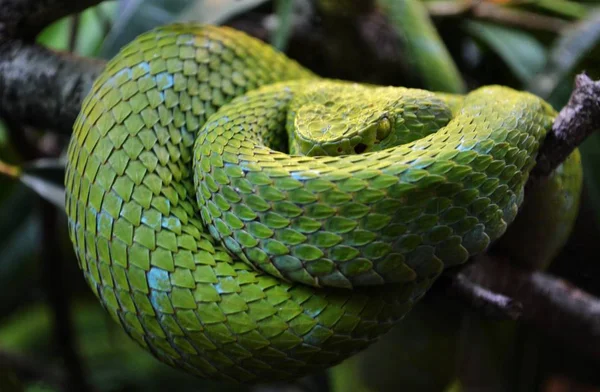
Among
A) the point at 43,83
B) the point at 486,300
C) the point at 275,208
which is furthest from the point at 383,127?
the point at 43,83

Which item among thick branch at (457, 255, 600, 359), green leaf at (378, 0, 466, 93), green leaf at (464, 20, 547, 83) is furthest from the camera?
green leaf at (464, 20, 547, 83)

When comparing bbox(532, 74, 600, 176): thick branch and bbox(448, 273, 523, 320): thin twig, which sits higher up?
bbox(532, 74, 600, 176): thick branch

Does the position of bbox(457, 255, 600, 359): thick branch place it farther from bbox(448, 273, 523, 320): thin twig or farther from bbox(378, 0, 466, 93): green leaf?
bbox(378, 0, 466, 93): green leaf

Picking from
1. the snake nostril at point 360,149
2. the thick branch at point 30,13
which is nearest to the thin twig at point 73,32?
the thick branch at point 30,13

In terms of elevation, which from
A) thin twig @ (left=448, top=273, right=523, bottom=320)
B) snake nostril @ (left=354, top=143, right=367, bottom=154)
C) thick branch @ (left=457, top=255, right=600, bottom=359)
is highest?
snake nostril @ (left=354, top=143, right=367, bottom=154)

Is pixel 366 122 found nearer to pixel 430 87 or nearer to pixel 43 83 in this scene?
pixel 430 87

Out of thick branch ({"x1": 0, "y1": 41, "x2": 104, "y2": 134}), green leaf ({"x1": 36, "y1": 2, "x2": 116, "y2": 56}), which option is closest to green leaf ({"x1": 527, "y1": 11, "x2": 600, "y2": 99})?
thick branch ({"x1": 0, "y1": 41, "x2": 104, "y2": 134})

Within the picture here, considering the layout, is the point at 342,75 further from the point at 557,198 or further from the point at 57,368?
the point at 57,368

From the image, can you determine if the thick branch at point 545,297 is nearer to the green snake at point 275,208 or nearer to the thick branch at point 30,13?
the green snake at point 275,208
